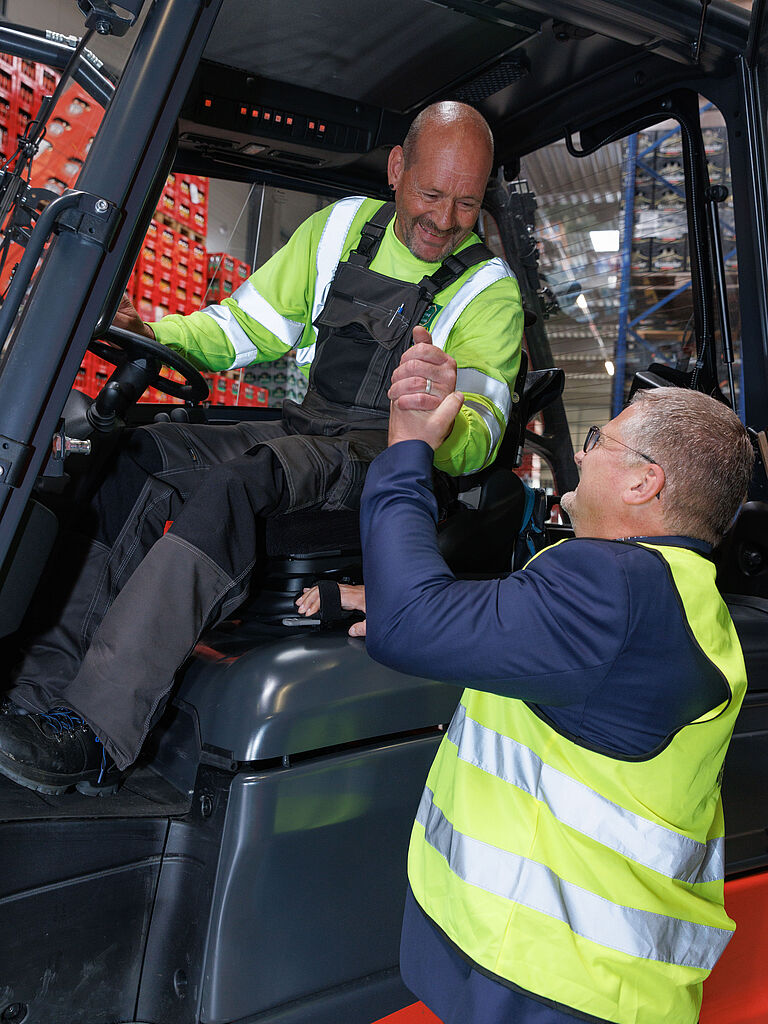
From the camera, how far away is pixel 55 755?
1536 mm

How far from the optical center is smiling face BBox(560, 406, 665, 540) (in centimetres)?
126

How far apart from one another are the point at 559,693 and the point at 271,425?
1.40m

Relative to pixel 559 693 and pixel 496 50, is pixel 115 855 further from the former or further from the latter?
pixel 496 50

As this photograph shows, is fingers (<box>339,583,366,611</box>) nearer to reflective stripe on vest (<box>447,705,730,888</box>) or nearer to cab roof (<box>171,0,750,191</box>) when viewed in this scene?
reflective stripe on vest (<box>447,705,730,888</box>)

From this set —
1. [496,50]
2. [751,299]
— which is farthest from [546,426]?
[496,50]

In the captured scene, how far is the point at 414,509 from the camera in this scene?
1201 millimetres

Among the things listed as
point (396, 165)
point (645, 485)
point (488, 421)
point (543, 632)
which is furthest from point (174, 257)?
point (543, 632)

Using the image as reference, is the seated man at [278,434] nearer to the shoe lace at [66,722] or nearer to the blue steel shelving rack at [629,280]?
the shoe lace at [66,722]

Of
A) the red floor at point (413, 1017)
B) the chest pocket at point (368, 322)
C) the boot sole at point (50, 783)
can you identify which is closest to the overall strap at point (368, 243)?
the chest pocket at point (368, 322)

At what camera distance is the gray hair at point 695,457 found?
1243 mm

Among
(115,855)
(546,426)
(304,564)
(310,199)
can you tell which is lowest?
(115,855)

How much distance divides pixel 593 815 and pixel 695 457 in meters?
0.49

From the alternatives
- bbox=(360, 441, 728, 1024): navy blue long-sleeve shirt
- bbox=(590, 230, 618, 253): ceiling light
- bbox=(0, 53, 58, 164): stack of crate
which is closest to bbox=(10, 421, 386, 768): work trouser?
bbox=(360, 441, 728, 1024): navy blue long-sleeve shirt

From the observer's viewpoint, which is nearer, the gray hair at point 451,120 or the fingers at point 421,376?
the fingers at point 421,376
